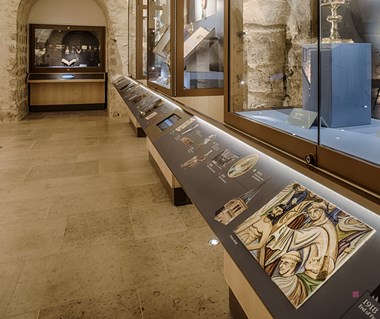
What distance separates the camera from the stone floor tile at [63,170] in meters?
3.57

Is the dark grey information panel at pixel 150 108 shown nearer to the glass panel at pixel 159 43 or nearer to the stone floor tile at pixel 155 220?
the glass panel at pixel 159 43

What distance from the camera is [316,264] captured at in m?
0.70

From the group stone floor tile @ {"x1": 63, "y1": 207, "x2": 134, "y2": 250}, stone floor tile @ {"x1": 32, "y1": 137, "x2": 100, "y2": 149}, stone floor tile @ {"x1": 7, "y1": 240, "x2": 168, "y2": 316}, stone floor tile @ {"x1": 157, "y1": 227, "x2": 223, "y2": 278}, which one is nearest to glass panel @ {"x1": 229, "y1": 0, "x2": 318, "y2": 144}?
stone floor tile @ {"x1": 157, "y1": 227, "x2": 223, "y2": 278}

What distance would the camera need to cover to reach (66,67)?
8.76 metres

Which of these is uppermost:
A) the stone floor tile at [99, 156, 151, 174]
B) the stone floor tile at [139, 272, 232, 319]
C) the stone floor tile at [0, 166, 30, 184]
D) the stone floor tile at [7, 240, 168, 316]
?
the stone floor tile at [99, 156, 151, 174]

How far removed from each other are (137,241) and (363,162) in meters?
1.68

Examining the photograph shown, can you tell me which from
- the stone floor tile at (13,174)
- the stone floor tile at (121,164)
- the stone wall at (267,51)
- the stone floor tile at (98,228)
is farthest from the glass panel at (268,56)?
the stone floor tile at (13,174)

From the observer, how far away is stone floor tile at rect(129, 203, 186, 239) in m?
2.38

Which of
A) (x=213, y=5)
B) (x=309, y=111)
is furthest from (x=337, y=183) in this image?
(x=213, y=5)

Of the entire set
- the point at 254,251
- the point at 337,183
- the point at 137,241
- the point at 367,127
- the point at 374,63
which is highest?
the point at 374,63

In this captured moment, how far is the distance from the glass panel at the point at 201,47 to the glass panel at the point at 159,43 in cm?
19

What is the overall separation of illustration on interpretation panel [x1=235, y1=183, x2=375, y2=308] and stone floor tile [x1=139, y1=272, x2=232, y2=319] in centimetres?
82

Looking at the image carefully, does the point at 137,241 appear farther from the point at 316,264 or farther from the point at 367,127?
the point at 316,264

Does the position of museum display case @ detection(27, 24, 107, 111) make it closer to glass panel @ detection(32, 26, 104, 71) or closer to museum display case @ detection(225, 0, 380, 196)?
glass panel @ detection(32, 26, 104, 71)
